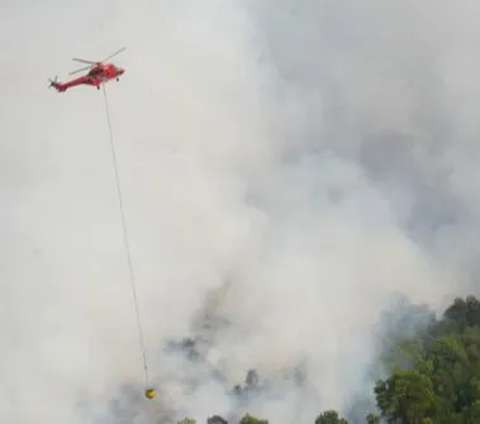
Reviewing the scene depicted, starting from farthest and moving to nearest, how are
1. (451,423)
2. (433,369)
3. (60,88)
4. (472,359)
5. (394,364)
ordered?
(394,364)
(472,359)
(433,369)
(60,88)
(451,423)

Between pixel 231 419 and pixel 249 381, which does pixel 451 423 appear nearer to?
pixel 231 419

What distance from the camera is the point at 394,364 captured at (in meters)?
129

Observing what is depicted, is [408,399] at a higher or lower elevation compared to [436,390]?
lower

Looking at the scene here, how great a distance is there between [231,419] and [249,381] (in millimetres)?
13661

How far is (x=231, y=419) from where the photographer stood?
134m

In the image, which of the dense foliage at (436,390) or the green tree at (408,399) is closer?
the green tree at (408,399)

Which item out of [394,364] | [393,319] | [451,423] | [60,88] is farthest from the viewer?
[393,319]

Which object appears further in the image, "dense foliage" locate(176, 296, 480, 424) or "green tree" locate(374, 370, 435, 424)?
"dense foliage" locate(176, 296, 480, 424)

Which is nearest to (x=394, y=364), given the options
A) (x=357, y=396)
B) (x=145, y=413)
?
(x=357, y=396)

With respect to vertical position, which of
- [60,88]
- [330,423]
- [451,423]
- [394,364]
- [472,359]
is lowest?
[451,423]

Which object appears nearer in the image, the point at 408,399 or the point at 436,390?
the point at 408,399

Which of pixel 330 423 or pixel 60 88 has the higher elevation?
pixel 60 88

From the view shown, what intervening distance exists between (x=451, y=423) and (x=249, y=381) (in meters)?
77.3

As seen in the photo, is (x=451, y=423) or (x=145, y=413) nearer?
(x=451, y=423)
